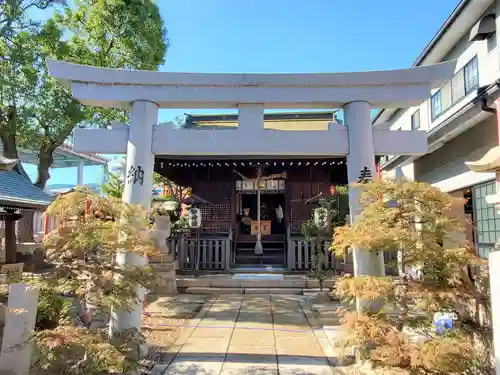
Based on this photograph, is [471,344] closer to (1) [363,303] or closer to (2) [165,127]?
(1) [363,303]

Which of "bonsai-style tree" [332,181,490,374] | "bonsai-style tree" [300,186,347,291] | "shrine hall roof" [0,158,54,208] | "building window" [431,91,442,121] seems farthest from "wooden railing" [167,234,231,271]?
"bonsai-style tree" [332,181,490,374]

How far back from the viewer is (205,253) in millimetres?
12828

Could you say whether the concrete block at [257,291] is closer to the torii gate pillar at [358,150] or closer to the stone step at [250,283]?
the stone step at [250,283]

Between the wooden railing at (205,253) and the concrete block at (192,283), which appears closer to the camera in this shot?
the concrete block at (192,283)

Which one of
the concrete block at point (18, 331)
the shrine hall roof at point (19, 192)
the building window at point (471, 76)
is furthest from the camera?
the shrine hall roof at point (19, 192)

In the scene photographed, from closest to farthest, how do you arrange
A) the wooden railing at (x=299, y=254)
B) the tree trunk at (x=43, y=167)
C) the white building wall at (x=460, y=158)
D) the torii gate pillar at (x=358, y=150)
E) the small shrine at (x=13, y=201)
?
the torii gate pillar at (x=358, y=150) → the white building wall at (x=460, y=158) → the small shrine at (x=13, y=201) → the wooden railing at (x=299, y=254) → the tree trunk at (x=43, y=167)

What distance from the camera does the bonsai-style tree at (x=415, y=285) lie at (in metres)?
3.80

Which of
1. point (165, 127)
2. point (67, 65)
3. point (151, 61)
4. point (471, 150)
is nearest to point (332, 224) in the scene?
point (471, 150)

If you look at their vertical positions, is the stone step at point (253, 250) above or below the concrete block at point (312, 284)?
above

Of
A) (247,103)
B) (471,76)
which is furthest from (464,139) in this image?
(247,103)

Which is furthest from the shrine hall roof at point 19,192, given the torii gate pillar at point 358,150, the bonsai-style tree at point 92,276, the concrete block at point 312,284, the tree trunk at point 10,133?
the torii gate pillar at point 358,150

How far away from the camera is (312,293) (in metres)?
10.2

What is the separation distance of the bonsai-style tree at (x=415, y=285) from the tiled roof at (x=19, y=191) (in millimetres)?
10344

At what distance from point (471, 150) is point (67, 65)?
899cm
